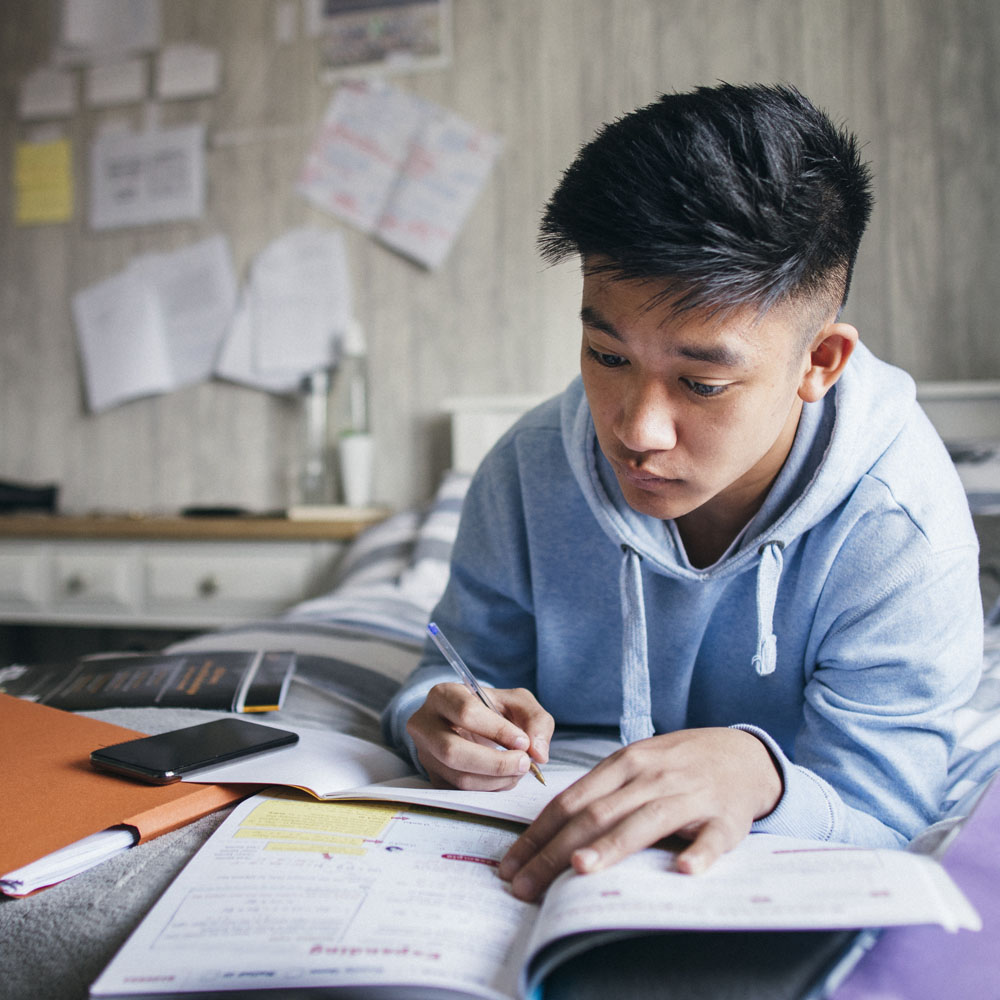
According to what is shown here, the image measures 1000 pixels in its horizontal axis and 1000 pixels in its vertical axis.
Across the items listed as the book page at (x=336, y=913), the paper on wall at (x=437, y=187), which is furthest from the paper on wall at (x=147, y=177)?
the book page at (x=336, y=913)

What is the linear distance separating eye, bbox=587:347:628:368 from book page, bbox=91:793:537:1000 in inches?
11.6

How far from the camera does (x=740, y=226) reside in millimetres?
537

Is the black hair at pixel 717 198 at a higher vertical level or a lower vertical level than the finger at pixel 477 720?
higher

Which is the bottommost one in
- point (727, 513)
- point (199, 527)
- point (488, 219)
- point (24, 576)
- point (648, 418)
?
point (24, 576)

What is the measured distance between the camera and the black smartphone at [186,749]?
584 millimetres

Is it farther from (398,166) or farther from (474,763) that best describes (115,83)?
(474,763)

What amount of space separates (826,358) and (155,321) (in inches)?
74.5

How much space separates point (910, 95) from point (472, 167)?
2.89ft

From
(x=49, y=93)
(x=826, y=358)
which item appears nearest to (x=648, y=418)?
(x=826, y=358)

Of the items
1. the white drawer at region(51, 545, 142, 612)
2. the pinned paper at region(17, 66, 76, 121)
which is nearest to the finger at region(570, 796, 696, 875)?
the white drawer at region(51, 545, 142, 612)

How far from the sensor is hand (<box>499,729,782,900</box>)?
17.1 inches

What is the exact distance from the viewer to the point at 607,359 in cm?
59

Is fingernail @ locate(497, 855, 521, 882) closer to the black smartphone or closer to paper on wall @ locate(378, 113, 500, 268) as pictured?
the black smartphone

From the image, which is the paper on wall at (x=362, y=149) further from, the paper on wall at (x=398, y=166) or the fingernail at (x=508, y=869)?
the fingernail at (x=508, y=869)
